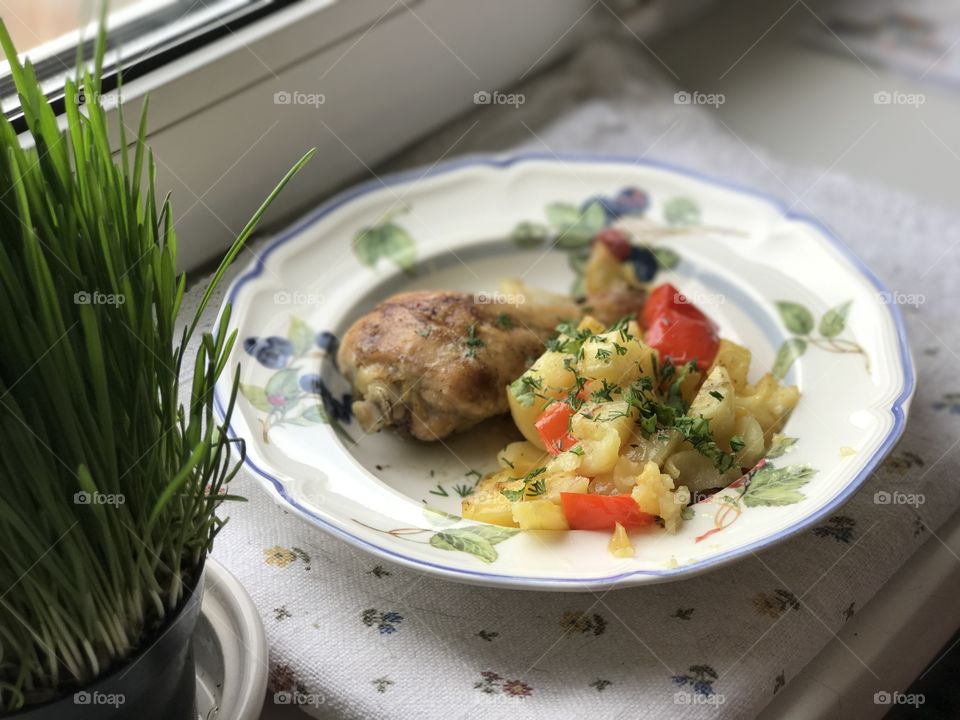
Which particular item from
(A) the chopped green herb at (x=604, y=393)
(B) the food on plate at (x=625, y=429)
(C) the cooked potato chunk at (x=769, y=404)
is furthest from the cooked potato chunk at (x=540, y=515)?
(C) the cooked potato chunk at (x=769, y=404)

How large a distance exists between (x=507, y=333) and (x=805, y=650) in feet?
1.55

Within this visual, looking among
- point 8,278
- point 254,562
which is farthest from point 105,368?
point 254,562

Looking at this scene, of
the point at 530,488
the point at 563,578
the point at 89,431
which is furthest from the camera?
the point at 530,488

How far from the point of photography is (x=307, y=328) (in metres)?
1.28

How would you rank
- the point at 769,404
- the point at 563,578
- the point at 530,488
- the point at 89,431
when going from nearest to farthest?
the point at 89,431, the point at 563,578, the point at 530,488, the point at 769,404

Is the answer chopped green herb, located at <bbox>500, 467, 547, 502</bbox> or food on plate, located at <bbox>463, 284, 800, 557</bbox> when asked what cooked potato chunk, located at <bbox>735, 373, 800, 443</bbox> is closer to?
food on plate, located at <bbox>463, 284, 800, 557</bbox>

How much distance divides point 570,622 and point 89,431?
0.51 metres

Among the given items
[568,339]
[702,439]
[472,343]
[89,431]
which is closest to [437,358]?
[472,343]

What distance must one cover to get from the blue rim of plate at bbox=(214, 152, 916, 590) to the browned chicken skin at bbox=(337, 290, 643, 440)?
0.55ft

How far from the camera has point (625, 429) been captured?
41.6 inches

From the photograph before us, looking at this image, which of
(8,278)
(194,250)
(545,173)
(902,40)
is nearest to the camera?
(8,278)

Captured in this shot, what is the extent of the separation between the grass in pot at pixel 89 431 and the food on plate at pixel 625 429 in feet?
1.24

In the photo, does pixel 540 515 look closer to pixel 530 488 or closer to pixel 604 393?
pixel 530 488

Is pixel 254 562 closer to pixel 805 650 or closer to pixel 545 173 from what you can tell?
pixel 805 650
